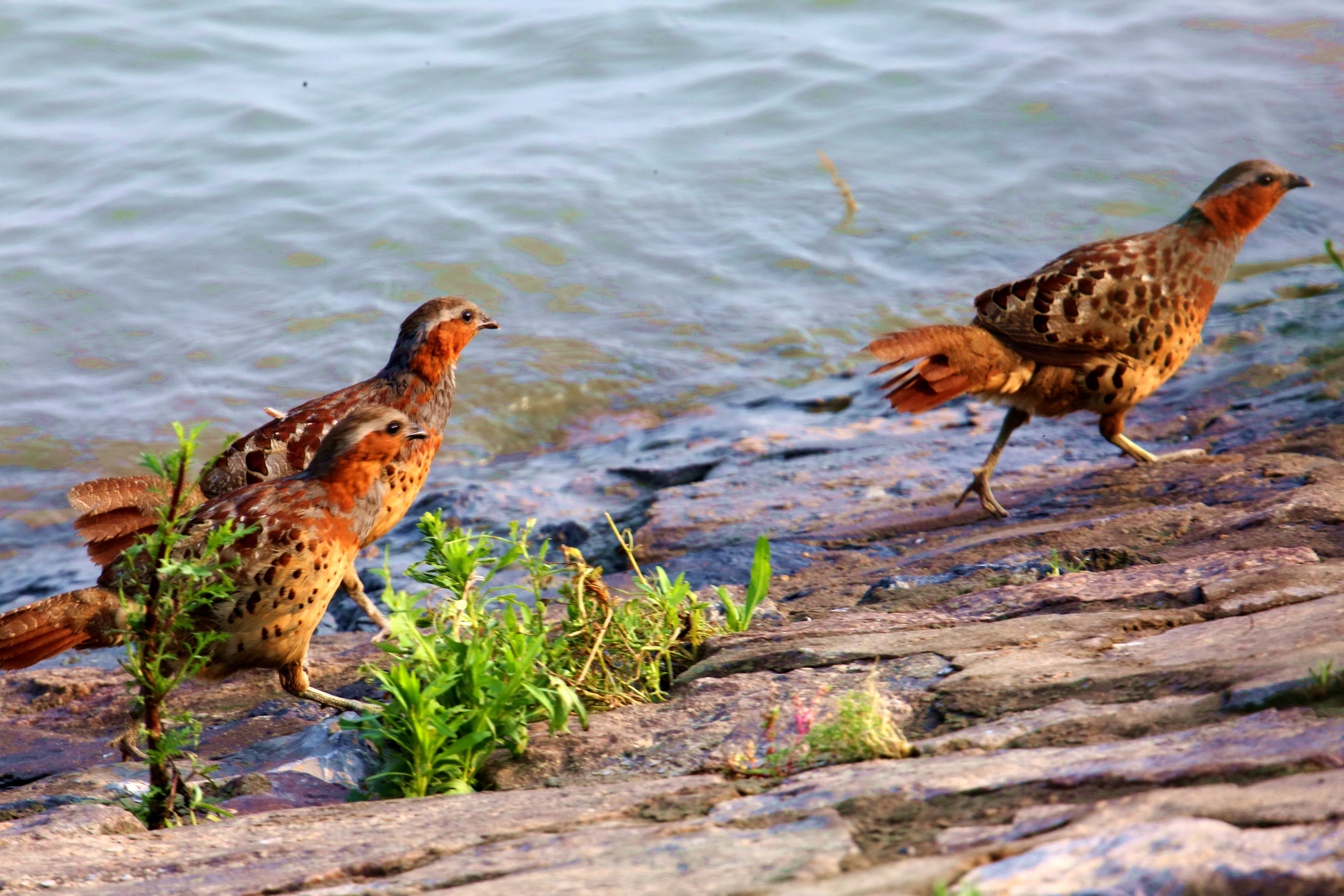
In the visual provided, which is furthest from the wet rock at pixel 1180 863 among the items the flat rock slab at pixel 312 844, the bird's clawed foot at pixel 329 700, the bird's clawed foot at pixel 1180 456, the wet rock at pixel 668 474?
the wet rock at pixel 668 474

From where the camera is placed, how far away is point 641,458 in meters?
8.66

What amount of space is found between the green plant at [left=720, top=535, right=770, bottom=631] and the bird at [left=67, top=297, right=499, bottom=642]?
1.69 metres

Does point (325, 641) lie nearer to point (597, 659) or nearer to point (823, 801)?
point (597, 659)

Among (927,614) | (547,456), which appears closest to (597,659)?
(927,614)

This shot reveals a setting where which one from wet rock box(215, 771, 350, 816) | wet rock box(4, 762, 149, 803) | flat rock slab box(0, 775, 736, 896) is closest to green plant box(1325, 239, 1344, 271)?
flat rock slab box(0, 775, 736, 896)

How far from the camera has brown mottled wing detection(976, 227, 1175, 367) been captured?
625 centimetres

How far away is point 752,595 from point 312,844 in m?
1.80

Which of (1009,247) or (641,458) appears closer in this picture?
(641,458)

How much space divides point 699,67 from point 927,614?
46.1 feet

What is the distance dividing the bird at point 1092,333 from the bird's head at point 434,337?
233 centimetres

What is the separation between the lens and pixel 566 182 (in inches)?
551

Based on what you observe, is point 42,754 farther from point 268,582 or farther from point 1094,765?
point 1094,765

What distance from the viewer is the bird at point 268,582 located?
4.58 m

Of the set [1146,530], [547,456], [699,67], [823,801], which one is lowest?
[547,456]
